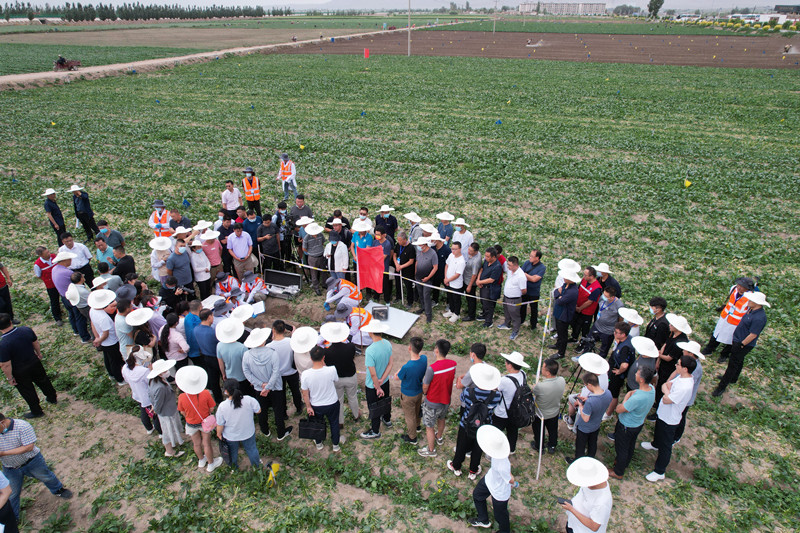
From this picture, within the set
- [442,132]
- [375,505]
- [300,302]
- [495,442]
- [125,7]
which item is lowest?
[375,505]

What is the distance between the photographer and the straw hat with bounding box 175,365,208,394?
6.09 m

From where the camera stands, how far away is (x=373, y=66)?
46625mm

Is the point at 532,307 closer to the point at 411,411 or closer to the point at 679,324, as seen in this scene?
the point at 679,324

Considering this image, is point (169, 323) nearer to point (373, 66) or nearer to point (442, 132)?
point (442, 132)

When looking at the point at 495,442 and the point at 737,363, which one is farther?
the point at 737,363

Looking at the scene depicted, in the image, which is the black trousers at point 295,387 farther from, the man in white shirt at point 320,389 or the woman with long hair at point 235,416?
the woman with long hair at point 235,416

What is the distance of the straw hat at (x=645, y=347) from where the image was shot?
264 inches

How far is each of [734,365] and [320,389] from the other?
7.25 metres

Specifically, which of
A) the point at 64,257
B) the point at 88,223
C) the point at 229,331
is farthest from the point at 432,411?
the point at 88,223

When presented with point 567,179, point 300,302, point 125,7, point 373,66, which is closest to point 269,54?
point 373,66

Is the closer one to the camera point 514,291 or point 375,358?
point 375,358

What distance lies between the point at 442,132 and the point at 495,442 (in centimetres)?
2133

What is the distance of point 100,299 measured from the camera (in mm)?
7906

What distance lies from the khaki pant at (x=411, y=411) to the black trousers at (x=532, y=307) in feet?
11.8
